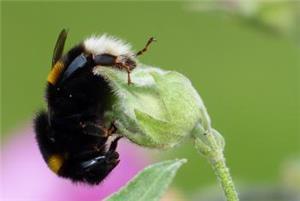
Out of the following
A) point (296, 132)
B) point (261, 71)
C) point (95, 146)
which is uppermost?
point (261, 71)

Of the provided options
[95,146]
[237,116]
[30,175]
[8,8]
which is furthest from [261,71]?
[95,146]

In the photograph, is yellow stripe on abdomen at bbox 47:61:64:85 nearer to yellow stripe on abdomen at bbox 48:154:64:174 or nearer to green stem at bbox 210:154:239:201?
yellow stripe on abdomen at bbox 48:154:64:174

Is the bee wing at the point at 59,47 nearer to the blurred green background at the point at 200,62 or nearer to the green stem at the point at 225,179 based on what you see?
the green stem at the point at 225,179

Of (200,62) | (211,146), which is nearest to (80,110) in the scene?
(211,146)

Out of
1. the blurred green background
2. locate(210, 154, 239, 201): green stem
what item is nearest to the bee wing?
→ locate(210, 154, 239, 201): green stem

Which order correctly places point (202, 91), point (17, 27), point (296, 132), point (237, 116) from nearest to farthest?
point (296, 132)
point (237, 116)
point (202, 91)
point (17, 27)

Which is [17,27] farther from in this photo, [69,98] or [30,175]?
[69,98]
